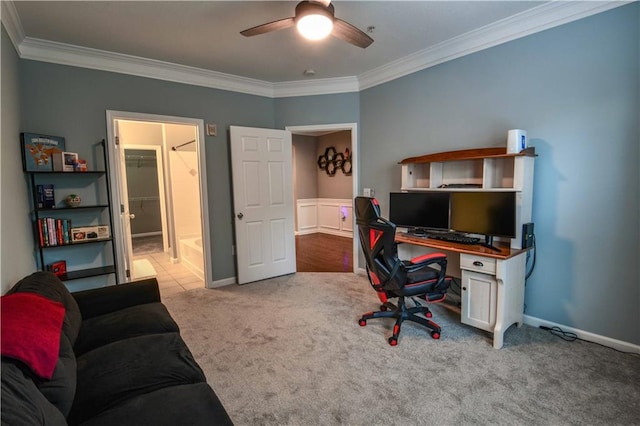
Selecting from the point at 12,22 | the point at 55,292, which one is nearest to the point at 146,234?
the point at 12,22

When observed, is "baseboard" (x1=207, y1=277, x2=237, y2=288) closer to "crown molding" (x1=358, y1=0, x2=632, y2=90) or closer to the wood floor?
the wood floor

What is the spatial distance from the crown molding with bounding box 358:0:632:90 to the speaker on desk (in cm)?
159

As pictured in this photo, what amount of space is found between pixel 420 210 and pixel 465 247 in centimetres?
71

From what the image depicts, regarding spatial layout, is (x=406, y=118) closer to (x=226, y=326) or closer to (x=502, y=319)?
(x=502, y=319)

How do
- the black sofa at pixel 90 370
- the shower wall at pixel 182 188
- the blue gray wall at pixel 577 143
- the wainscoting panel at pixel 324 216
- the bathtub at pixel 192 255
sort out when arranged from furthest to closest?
the wainscoting panel at pixel 324 216 → the shower wall at pixel 182 188 → the bathtub at pixel 192 255 → the blue gray wall at pixel 577 143 → the black sofa at pixel 90 370

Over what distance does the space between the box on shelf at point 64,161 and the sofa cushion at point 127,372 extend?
2.01 meters

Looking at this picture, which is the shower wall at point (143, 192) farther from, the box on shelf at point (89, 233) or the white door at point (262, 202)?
the box on shelf at point (89, 233)

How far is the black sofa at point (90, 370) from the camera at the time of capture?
1.07 m

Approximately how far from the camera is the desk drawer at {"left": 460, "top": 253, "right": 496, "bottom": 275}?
96.5 inches

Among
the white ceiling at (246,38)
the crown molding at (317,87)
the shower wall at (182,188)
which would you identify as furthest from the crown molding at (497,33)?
the shower wall at (182,188)

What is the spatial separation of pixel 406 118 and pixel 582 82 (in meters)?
1.62

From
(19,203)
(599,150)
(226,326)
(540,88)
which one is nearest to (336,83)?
(540,88)

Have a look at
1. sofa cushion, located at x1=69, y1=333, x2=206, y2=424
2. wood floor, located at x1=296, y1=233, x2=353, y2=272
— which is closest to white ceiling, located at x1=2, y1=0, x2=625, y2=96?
sofa cushion, located at x1=69, y1=333, x2=206, y2=424

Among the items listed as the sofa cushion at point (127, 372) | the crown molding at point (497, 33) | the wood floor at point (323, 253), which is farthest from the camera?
the wood floor at point (323, 253)
